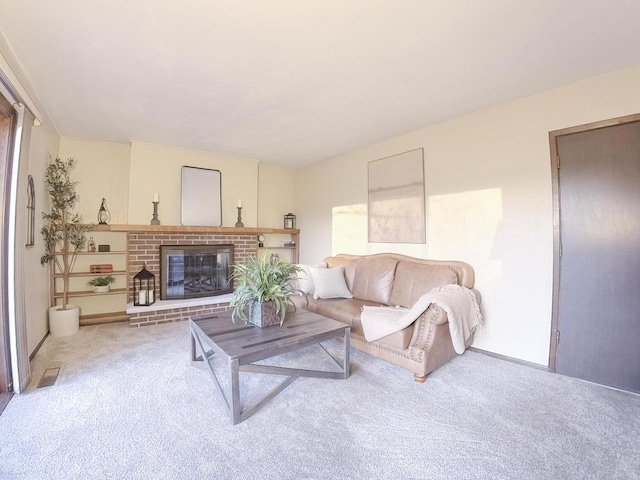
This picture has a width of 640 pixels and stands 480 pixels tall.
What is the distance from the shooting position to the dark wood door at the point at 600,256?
2205 millimetres

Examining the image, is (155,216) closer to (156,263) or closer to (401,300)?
(156,263)

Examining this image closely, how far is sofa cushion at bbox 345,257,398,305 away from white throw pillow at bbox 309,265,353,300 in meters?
0.15

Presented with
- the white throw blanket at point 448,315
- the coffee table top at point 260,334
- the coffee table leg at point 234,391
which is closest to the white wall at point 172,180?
the coffee table top at point 260,334

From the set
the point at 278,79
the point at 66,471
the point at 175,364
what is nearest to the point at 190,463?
the point at 66,471

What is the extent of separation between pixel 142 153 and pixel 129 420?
3.45 meters

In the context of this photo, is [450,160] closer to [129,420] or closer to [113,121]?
[129,420]

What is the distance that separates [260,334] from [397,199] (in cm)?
242

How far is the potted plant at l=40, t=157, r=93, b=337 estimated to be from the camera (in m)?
3.32

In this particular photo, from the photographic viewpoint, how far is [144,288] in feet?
13.4

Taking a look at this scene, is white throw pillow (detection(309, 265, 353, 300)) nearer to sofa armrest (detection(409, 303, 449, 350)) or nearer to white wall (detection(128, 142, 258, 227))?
sofa armrest (detection(409, 303, 449, 350))

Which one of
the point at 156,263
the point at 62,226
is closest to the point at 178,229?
the point at 156,263

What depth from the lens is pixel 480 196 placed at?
2973mm

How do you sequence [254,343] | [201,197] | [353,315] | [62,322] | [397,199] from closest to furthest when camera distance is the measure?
[254,343] < [353,315] < [62,322] < [397,199] < [201,197]

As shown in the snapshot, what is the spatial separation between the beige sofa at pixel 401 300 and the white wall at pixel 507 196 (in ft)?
0.87
